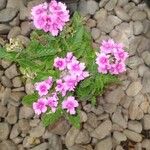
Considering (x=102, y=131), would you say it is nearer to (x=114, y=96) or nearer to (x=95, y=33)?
(x=114, y=96)

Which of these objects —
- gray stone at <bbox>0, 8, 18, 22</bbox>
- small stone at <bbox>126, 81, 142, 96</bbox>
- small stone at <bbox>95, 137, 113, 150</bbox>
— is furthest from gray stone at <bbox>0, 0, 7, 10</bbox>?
small stone at <bbox>95, 137, 113, 150</bbox>

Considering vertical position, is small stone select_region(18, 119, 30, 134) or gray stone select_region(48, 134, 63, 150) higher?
small stone select_region(18, 119, 30, 134)

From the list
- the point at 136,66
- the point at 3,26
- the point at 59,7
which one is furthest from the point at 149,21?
the point at 3,26

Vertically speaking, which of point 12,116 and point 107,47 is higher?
point 107,47

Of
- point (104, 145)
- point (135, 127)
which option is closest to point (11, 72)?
point (104, 145)

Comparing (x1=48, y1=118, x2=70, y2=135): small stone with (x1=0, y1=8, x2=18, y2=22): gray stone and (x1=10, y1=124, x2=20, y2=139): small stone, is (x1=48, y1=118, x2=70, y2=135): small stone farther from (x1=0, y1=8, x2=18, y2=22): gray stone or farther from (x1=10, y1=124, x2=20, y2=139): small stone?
(x1=0, y1=8, x2=18, y2=22): gray stone
